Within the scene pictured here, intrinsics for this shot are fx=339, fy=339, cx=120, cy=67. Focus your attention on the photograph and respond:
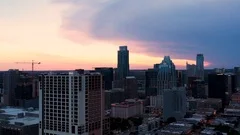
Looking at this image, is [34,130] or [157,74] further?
[157,74]

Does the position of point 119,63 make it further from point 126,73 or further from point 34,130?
point 34,130

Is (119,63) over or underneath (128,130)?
over

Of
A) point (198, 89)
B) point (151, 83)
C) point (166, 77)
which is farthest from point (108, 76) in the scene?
point (198, 89)

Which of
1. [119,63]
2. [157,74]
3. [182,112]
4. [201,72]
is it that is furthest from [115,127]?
[201,72]

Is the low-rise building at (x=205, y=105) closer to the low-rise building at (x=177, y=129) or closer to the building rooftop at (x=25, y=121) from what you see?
the low-rise building at (x=177, y=129)

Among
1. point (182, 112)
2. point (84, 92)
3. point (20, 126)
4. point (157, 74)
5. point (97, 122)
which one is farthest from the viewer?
point (157, 74)

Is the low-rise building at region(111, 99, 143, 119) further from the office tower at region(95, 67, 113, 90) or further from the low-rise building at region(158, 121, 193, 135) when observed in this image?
the office tower at region(95, 67, 113, 90)

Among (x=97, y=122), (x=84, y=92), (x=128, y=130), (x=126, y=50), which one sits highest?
(x=126, y=50)
